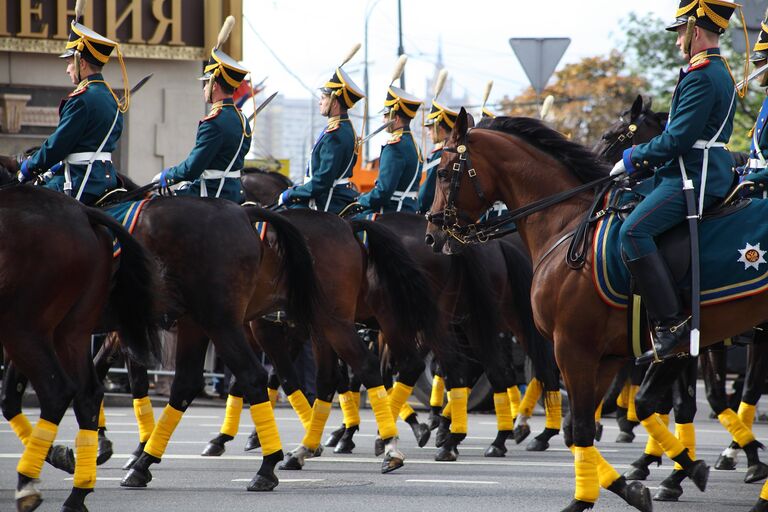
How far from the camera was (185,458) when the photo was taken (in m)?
10.6

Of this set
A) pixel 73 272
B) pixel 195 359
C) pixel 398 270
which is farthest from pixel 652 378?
pixel 73 272

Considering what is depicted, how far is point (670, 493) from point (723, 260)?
2.04 meters

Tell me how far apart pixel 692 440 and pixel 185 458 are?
13.6 ft

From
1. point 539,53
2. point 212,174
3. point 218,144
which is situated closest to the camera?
point 218,144

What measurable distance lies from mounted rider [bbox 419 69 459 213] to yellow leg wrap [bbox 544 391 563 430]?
7.27 feet

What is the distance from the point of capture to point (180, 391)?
9.05 meters

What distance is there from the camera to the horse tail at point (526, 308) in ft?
38.5

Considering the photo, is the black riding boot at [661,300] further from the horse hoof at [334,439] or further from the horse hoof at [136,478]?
the horse hoof at [334,439]

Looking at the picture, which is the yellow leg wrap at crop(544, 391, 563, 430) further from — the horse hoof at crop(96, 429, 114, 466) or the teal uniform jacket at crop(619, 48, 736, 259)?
the teal uniform jacket at crop(619, 48, 736, 259)

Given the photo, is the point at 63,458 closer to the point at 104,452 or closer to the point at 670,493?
the point at 104,452

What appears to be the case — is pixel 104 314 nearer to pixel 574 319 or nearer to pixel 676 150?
pixel 574 319

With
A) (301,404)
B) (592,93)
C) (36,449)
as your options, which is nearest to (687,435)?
(301,404)

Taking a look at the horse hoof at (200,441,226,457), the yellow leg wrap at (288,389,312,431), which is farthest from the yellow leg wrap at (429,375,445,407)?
the horse hoof at (200,441,226,457)

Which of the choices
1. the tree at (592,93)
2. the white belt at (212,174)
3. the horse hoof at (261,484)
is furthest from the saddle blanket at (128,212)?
the tree at (592,93)
